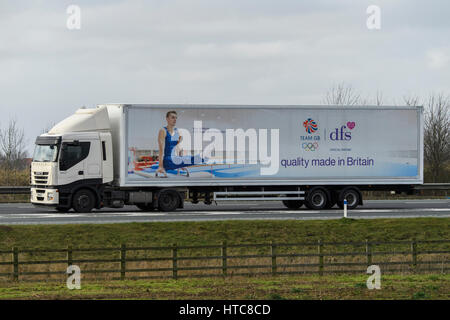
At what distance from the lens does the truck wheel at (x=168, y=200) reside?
117 ft

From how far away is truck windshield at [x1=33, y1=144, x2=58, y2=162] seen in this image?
34.5m

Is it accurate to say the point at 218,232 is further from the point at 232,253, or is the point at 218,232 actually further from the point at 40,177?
the point at 40,177

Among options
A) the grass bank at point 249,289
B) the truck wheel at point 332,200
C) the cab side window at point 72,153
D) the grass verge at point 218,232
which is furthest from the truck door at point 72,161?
the grass bank at point 249,289

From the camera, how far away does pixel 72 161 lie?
3450cm

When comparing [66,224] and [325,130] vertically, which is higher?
[325,130]

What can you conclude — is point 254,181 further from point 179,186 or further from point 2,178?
point 2,178

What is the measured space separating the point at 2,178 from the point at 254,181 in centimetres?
1972

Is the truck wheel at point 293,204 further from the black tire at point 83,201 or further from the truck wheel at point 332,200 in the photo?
the black tire at point 83,201

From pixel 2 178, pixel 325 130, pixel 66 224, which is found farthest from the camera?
pixel 2 178

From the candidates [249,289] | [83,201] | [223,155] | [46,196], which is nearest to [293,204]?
[223,155]

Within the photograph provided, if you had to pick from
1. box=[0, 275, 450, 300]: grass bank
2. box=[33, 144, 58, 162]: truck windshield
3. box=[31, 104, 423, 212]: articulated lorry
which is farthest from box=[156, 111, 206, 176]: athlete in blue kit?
box=[0, 275, 450, 300]: grass bank

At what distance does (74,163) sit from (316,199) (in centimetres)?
997
